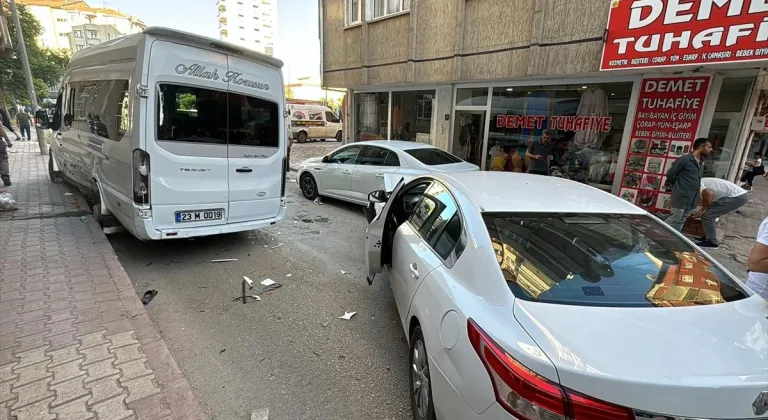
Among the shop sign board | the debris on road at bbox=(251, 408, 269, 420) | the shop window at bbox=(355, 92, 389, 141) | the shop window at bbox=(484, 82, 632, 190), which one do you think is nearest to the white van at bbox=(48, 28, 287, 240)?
the debris on road at bbox=(251, 408, 269, 420)

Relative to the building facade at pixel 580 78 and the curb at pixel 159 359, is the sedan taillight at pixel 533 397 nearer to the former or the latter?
the curb at pixel 159 359

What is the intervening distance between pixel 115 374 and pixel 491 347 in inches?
98.0

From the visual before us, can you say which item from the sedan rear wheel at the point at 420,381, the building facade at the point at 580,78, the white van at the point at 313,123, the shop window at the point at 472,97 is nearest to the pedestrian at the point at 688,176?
the building facade at the point at 580,78

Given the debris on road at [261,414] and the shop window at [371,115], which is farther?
the shop window at [371,115]

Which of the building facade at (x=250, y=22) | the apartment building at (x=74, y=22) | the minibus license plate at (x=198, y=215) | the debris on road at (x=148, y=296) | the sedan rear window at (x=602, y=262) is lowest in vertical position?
the debris on road at (x=148, y=296)

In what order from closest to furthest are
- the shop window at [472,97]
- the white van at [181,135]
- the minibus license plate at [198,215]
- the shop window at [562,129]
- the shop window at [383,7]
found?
the white van at [181,135] < the minibus license plate at [198,215] < the shop window at [562,129] < the shop window at [472,97] < the shop window at [383,7]

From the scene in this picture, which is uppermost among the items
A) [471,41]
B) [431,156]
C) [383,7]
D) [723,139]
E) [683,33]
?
[383,7]

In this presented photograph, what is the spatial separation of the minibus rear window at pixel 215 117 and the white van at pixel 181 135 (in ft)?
0.04

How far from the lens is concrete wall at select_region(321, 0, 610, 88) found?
22.5 ft

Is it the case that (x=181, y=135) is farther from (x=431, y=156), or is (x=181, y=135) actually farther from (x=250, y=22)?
(x=250, y=22)

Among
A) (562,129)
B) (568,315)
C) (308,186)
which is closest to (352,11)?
(308,186)

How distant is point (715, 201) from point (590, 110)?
2.78 metres

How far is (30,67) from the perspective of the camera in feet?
87.8

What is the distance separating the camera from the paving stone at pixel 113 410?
84.0 inches
